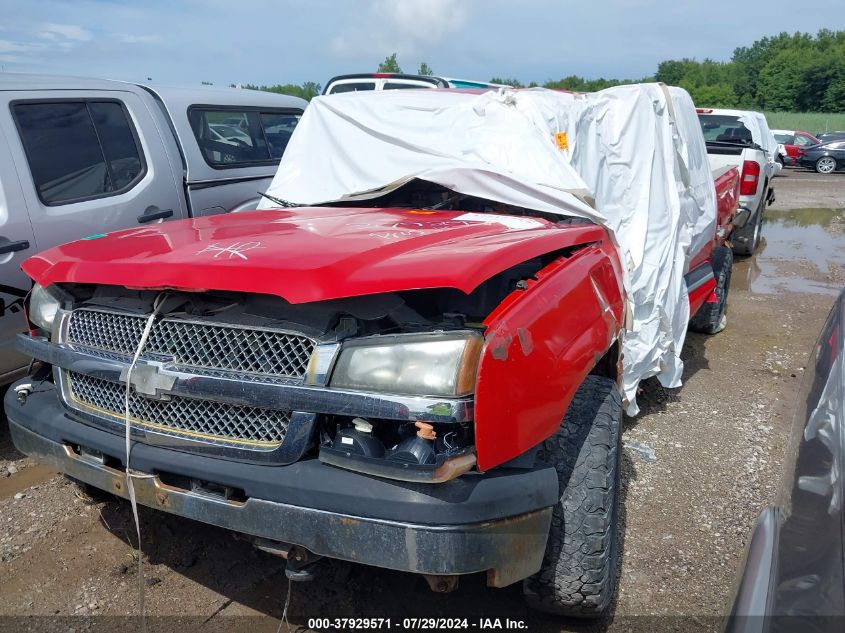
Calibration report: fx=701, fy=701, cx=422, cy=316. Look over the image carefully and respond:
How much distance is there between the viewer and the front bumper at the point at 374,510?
1914mm

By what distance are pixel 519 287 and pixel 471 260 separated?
0.30 m

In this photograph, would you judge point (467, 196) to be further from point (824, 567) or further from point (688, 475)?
point (824, 567)

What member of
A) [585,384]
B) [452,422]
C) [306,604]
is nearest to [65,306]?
[306,604]

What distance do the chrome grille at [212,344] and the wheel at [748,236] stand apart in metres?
8.65

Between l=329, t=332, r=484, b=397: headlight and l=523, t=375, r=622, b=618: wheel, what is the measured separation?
25.7 inches

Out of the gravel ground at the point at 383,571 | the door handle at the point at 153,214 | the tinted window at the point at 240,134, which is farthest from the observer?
the tinted window at the point at 240,134

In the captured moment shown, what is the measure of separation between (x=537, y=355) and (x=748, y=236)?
8.63m

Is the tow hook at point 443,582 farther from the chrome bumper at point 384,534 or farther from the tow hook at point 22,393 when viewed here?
the tow hook at point 22,393

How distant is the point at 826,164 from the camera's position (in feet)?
77.1

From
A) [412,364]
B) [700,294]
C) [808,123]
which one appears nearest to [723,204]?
[700,294]

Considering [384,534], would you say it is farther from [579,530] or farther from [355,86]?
[355,86]

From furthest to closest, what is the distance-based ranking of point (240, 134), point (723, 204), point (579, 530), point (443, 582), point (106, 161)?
point (723, 204), point (240, 134), point (106, 161), point (579, 530), point (443, 582)

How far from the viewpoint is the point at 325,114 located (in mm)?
4242

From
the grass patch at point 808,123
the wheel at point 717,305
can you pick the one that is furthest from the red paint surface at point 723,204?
the grass patch at point 808,123
